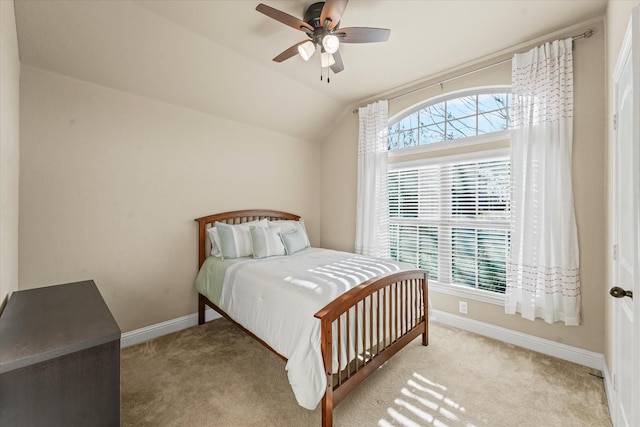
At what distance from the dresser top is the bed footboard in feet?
3.60

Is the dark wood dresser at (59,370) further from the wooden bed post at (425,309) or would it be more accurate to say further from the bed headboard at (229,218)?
the wooden bed post at (425,309)

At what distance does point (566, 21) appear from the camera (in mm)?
2318

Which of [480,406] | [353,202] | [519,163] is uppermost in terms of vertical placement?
[519,163]

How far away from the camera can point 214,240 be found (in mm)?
3166

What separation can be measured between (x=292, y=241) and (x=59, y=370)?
2495 millimetres

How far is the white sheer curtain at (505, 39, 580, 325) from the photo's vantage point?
234cm

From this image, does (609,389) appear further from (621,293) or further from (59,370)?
(59,370)

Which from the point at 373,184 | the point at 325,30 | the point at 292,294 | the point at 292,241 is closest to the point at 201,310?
the point at 292,241

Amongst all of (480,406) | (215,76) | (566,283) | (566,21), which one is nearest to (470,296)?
(566,283)

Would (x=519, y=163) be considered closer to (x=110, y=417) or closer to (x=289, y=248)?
(x=289, y=248)

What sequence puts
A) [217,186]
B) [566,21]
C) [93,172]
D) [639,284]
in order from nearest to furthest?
[639,284]
[566,21]
[93,172]
[217,186]

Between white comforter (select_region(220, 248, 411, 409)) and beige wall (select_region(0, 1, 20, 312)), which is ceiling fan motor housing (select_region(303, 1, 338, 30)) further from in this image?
white comforter (select_region(220, 248, 411, 409))

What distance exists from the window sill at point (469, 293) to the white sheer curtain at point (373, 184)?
719 mm

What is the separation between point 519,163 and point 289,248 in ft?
8.44
